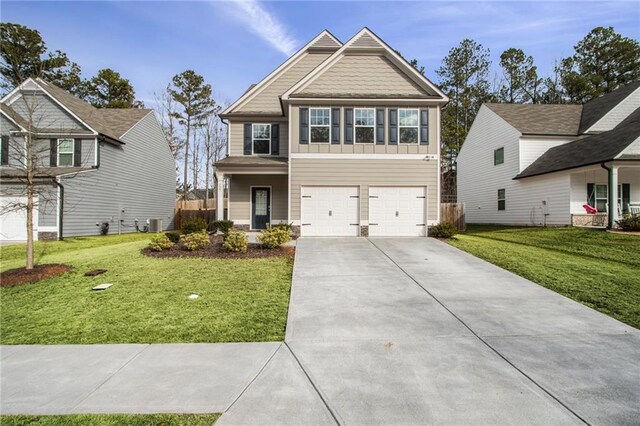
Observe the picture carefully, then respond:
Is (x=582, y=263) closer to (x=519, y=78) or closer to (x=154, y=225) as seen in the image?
(x=154, y=225)

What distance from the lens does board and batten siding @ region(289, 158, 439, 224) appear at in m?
14.0

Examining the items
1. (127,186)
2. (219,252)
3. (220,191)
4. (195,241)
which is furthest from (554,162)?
(127,186)

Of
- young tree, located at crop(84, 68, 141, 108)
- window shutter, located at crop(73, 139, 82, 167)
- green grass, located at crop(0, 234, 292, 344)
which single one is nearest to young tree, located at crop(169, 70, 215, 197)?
young tree, located at crop(84, 68, 141, 108)

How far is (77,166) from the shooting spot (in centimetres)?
1702

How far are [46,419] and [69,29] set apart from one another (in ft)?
43.7

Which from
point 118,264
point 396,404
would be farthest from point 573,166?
point 118,264

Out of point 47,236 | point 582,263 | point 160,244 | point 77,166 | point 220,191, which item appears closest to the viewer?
point 582,263

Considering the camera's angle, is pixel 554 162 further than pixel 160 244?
Yes

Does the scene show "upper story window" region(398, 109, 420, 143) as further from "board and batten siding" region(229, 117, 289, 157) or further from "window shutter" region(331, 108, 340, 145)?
"board and batten siding" region(229, 117, 289, 157)

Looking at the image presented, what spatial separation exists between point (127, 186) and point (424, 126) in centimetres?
1722

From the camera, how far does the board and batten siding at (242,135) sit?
52.4ft

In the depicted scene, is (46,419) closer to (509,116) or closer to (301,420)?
(301,420)

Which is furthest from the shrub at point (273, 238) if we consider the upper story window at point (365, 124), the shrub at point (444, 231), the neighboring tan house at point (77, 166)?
the neighboring tan house at point (77, 166)

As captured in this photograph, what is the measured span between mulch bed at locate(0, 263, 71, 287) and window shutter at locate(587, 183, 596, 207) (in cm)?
2098
